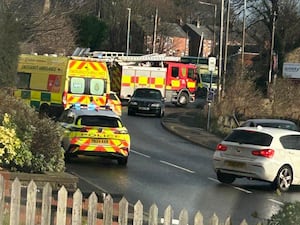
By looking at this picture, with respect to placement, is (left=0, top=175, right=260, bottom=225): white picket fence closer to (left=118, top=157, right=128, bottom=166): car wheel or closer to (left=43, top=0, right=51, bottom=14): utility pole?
(left=118, top=157, right=128, bottom=166): car wheel

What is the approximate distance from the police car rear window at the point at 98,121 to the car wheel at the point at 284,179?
4570 millimetres

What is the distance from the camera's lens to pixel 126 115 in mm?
43625

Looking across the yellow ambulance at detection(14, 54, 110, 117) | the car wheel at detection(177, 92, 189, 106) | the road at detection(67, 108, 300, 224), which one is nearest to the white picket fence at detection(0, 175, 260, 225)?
the road at detection(67, 108, 300, 224)

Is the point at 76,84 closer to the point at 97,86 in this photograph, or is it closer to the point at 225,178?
the point at 97,86

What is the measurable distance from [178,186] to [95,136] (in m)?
3.58

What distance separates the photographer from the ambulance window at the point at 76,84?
30.2 m

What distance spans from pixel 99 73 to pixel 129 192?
16.1m

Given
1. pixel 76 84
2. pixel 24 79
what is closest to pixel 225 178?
pixel 76 84

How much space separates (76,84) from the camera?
1192 inches

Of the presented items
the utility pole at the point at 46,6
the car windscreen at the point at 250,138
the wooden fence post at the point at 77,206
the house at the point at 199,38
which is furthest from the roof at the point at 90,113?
the house at the point at 199,38

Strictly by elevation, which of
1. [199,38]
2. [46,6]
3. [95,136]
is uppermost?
[199,38]

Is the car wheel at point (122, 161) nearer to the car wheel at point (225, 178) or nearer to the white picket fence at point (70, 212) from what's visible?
the car wheel at point (225, 178)

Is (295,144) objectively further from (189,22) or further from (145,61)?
(189,22)

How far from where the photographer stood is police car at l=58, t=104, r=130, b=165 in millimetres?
19250
